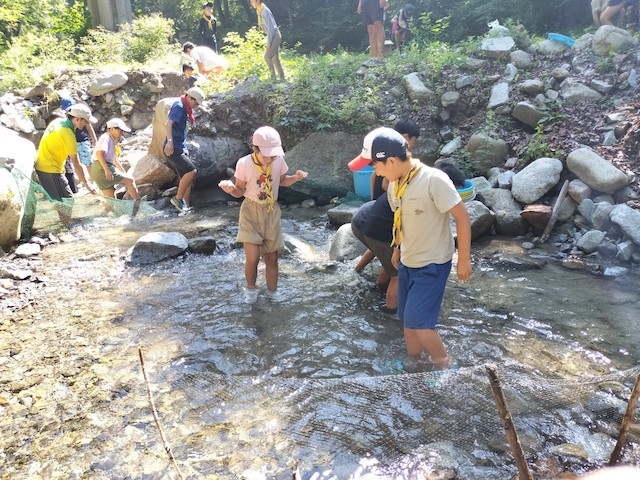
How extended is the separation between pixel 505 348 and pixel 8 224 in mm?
6649

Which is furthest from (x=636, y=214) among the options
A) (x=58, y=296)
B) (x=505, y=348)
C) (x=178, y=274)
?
(x=58, y=296)

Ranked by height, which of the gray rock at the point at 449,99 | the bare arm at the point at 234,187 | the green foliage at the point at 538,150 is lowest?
the green foliage at the point at 538,150

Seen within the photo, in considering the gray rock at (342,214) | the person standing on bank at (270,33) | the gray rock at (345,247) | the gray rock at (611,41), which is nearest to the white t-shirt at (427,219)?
the gray rock at (345,247)

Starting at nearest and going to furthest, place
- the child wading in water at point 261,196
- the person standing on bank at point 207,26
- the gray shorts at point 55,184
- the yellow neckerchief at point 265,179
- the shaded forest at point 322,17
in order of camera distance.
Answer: the child wading in water at point 261,196
the yellow neckerchief at point 265,179
the gray shorts at point 55,184
the shaded forest at point 322,17
the person standing on bank at point 207,26

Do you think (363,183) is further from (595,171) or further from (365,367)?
(365,367)

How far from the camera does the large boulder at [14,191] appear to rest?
22.4ft

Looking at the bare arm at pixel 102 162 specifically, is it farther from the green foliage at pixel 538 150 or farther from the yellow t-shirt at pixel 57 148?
the green foliage at pixel 538 150

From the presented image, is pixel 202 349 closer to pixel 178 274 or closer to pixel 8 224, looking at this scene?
pixel 178 274

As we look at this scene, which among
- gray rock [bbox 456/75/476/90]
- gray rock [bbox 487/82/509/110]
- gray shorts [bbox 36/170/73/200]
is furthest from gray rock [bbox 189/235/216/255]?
gray rock [bbox 456/75/476/90]

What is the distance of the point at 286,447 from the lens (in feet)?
10.5

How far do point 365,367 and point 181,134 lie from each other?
630 centimetres

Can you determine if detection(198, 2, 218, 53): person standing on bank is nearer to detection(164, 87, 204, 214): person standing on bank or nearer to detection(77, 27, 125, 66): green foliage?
detection(77, 27, 125, 66): green foliage

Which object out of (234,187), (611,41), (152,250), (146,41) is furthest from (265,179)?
(146,41)

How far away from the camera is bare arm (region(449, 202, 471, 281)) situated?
3.38 meters
